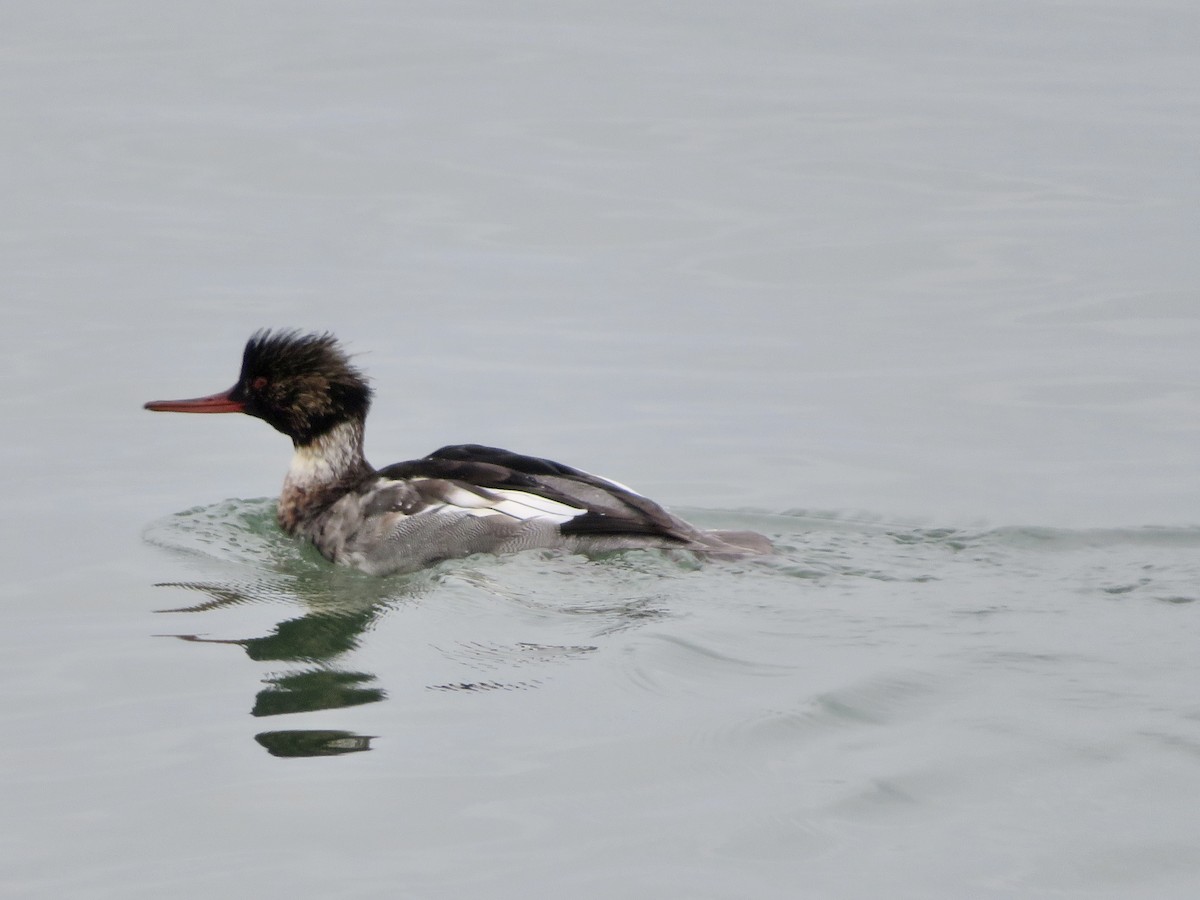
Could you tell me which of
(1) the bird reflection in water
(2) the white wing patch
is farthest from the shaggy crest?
(1) the bird reflection in water

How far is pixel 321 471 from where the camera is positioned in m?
10.6

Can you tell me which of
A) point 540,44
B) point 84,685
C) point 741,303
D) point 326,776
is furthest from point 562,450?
point 540,44

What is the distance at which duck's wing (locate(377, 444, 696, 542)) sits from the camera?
9586 mm

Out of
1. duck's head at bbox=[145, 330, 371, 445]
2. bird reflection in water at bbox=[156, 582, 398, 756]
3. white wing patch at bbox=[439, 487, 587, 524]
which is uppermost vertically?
duck's head at bbox=[145, 330, 371, 445]

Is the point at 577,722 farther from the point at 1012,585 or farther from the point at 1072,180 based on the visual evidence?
the point at 1072,180

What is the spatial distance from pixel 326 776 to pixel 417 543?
3136 mm

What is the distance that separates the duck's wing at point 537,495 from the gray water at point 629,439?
0.82ft

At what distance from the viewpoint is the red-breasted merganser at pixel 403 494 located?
Answer: 31.6 ft

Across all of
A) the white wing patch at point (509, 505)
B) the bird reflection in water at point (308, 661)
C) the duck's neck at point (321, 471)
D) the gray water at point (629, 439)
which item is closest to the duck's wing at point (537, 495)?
the white wing patch at point (509, 505)

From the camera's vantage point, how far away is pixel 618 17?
85.9 ft

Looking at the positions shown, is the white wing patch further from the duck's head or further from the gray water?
the duck's head

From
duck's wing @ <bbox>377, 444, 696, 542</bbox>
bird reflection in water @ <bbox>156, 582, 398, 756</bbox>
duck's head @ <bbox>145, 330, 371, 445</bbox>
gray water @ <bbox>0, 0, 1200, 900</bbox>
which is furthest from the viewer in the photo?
duck's head @ <bbox>145, 330, 371, 445</bbox>

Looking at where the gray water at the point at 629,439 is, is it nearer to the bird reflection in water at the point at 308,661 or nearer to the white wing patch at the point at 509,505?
the bird reflection in water at the point at 308,661

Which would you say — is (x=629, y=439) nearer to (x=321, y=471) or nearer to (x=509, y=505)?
(x=321, y=471)
